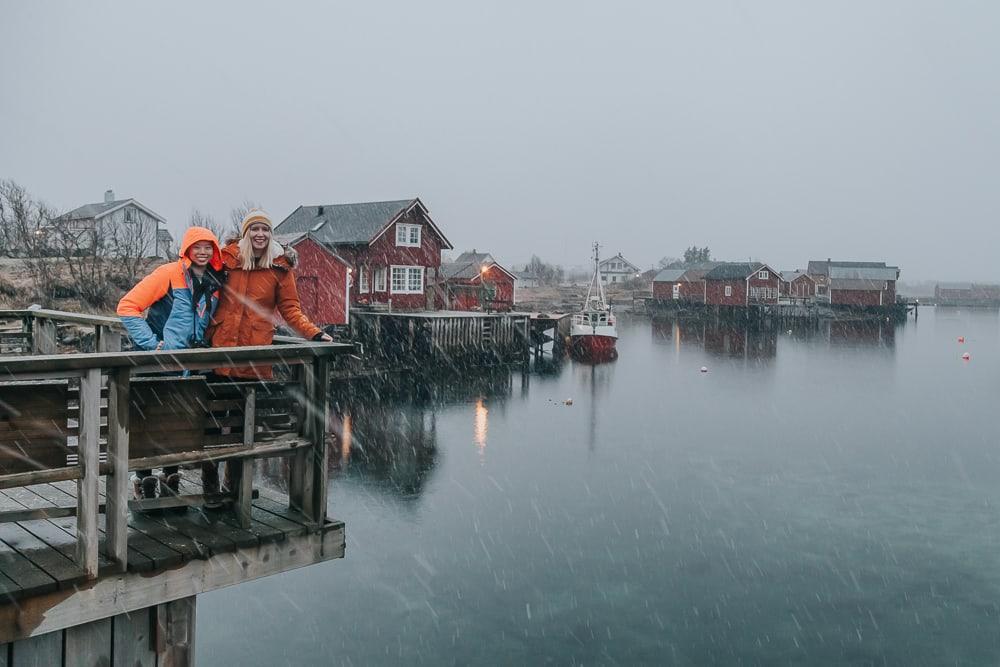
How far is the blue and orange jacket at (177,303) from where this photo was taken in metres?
5.43

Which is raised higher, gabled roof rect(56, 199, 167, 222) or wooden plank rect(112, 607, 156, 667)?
gabled roof rect(56, 199, 167, 222)

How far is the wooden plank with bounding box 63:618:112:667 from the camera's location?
418 cm

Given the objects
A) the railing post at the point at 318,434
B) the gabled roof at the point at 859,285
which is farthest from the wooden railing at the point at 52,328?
the gabled roof at the point at 859,285

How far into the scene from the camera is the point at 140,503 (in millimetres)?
4906

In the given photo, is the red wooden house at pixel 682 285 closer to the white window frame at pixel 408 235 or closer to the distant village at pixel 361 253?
the distant village at pixel 361 253

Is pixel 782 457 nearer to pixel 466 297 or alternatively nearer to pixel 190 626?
pixel 190 626

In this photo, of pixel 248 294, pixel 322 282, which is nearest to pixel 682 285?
pixel 322 282

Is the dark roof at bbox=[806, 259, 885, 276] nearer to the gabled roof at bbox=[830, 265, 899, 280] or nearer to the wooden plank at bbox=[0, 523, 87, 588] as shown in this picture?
the gabled roof at bbox=[830, 265, 899, 280]

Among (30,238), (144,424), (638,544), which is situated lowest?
(638,544)

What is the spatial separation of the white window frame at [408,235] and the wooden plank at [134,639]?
44.3m

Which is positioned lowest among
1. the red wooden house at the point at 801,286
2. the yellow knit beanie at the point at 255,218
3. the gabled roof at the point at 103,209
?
the yellow knit beanie at the point at 255,218

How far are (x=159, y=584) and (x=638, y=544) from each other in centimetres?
1300

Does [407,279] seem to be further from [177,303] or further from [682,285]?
[682,285]

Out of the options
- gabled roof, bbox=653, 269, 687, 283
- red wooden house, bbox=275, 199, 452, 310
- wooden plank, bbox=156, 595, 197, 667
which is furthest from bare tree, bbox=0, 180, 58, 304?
gabled roof, bbox=653, 269, 687, 283
